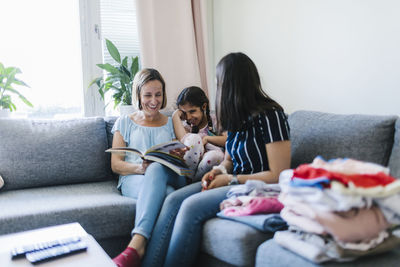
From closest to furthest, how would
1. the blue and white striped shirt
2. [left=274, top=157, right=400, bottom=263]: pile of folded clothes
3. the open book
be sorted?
[left=274, top=157, right=400, bottom=263]: pile of folded clothes, the blue and white striped shirt, the open book

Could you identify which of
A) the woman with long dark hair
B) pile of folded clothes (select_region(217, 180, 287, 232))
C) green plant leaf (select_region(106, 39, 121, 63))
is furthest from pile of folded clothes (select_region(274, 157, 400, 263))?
green plant leaf (select_region(106, 39, 121, 63))

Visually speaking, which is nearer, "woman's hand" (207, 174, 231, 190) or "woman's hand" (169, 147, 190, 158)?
"woman's hand" (207, 174, 231, 190)

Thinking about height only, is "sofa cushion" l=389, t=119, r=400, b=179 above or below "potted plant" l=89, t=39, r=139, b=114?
below

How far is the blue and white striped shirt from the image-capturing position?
5.08 feet

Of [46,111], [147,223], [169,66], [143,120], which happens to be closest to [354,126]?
[147,223]

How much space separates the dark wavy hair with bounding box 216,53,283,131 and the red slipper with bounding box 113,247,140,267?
0.65 meters

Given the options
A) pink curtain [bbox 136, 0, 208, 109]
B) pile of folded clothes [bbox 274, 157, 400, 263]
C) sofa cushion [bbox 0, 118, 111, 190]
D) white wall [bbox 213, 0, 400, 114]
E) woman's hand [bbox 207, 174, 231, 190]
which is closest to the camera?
pile of folded clothes [bbox 274, 157, 400, 263]

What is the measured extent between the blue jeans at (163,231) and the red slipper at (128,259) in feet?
0.20

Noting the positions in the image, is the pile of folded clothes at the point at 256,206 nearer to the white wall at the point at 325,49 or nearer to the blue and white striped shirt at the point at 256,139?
the blue and white striped shirt at the point at 256,139

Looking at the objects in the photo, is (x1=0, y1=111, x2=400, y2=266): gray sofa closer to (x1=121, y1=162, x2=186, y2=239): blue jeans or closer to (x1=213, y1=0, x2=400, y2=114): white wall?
(x1=121, y1=162, x2=186, y2=239): blue jeans

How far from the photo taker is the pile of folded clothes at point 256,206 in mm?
1319

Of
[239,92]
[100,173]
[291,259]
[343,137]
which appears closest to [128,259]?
[291,259]

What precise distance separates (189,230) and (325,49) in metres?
1.42

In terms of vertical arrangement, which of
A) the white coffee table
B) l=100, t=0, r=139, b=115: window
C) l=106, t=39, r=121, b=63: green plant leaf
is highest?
l=100, t=0, r=139, b=115: window
